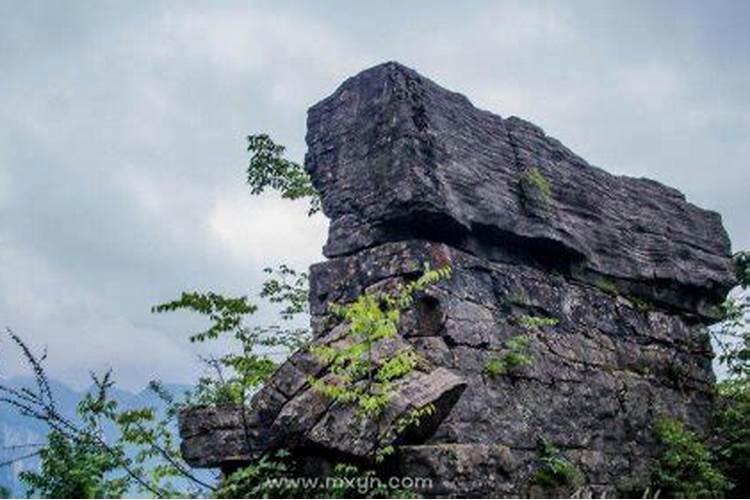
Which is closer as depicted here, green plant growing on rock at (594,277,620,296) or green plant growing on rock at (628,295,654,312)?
green plant growing on rock at (594,277,620,296)

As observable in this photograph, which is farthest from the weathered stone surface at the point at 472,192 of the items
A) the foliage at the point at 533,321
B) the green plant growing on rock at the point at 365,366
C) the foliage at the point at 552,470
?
the foliage at the point at 552,470

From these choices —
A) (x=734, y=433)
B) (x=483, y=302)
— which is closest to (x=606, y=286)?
(x=734, y=433)

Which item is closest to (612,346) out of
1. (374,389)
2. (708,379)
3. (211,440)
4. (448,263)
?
(708,379)

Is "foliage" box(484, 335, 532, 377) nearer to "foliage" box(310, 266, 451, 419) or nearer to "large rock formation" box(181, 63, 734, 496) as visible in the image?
"large rock formation" box(181, 63, 734, 496)

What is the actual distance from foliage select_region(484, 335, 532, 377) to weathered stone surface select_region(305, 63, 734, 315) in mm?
1223

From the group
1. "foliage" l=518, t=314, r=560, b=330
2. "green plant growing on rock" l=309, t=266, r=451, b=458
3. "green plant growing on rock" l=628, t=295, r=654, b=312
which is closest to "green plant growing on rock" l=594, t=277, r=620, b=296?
"green plant growing on rock" l=628, t=295, r=654, b=312

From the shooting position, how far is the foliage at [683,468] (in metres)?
9.03

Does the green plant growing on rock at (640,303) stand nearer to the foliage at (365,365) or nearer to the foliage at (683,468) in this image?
the foliage at (683,468)

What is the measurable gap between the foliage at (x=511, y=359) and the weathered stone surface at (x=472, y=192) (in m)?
1.22

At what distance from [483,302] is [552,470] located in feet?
6.59

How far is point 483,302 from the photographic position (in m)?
8.49

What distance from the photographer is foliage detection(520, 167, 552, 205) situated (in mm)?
9711

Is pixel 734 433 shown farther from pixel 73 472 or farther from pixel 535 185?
pixel 73 472

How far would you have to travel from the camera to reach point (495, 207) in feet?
29.6
